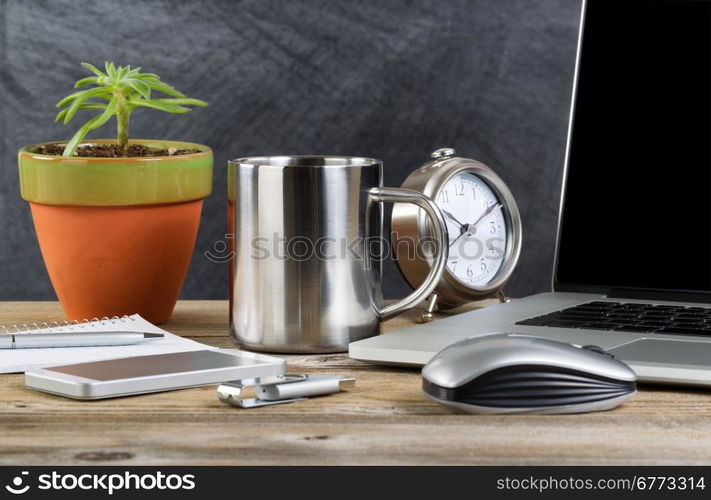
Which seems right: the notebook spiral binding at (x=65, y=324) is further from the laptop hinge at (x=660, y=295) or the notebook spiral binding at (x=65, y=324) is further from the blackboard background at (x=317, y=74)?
the blackboard background at (x=317, y=74)

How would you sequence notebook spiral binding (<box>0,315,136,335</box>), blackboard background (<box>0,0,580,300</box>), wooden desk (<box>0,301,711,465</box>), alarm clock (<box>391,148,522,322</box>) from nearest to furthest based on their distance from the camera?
wooden desk (<box>0,301,711,465</box>)
notebook spiral binding (<box>0,315,136,335</box>)
alarm clock (<box>391,148,522,322</box>)
blackboard background (<box>0,0,580,300</box>)

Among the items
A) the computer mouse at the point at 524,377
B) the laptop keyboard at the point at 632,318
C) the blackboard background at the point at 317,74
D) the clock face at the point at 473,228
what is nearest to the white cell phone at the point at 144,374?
the computer mouse at the point at 524,377

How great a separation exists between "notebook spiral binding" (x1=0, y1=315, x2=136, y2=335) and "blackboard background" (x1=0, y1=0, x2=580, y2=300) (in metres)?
0.71

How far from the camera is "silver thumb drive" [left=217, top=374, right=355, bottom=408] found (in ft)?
2.13

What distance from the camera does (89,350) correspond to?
79cm

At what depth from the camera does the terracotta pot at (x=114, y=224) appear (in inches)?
36.1

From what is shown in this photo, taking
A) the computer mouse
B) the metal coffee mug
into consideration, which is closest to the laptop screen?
the metal coffee mug

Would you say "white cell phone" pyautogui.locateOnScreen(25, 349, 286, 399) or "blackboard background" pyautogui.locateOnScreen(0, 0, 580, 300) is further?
"blackboard background" pyautogui.locateOnScreen(0, 0, 580, 300)

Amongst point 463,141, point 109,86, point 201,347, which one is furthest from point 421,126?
point 201,347
